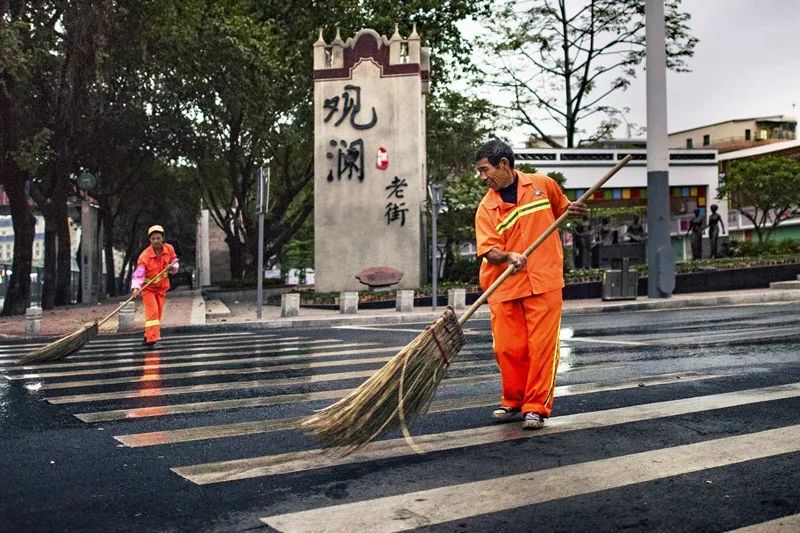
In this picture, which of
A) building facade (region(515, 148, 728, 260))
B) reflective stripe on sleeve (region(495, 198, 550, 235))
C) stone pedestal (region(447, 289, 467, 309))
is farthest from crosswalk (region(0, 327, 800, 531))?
building facade (region(515, 148, 728, 260))

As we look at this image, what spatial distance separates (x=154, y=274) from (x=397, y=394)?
744cm

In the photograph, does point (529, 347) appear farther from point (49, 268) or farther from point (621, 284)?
point (49, 268)

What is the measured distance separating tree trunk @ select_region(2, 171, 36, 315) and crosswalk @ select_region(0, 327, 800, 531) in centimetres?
1450

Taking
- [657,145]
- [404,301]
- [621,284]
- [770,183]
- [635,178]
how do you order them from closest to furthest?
[657,145] → [404,301] → [621,284] → [770,183] → [635,178]

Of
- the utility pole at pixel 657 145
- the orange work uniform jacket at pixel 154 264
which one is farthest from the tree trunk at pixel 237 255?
the orange work uniform jacket at pixel 154 264

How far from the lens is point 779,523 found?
131 inches

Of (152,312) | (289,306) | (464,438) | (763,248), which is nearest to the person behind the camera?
(464,438)

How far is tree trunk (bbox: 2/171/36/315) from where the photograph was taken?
72.5ft

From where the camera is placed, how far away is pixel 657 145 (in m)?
18.9

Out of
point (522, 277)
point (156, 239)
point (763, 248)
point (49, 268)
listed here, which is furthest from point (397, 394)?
point (763, 248)

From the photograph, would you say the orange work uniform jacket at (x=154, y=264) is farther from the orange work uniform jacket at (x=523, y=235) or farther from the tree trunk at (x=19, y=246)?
the tree trunk at (x=19, y=246)

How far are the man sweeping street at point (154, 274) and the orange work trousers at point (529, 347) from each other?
22.5ft

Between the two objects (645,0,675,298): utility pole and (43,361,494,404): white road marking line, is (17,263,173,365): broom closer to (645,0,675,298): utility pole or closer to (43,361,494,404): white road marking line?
(43,361,494,404): white road marking line

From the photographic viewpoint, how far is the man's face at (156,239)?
37.2 feet
